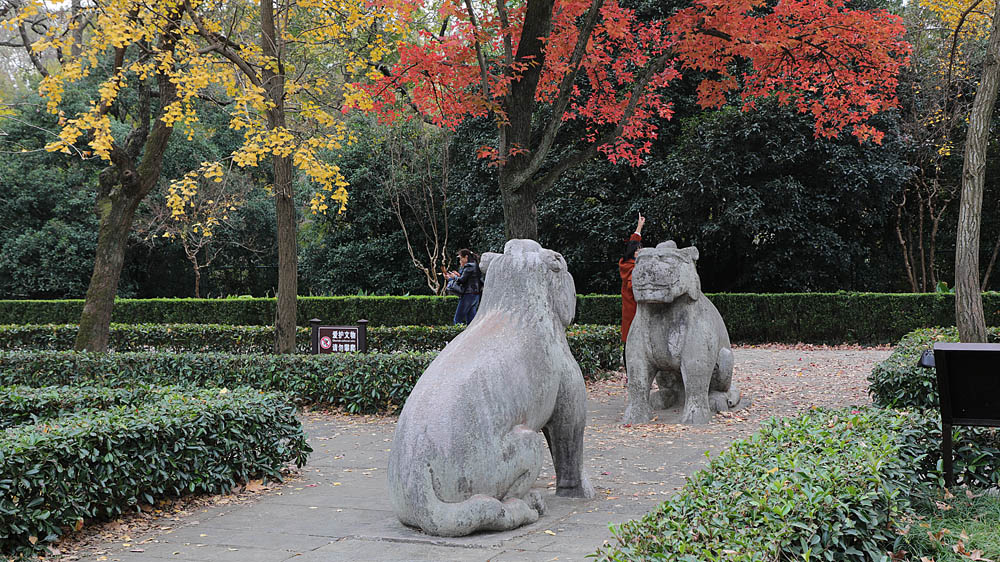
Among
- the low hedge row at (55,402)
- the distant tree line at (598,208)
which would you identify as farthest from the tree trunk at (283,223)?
the distant tree line at (598,208)

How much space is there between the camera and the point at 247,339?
15.5 m

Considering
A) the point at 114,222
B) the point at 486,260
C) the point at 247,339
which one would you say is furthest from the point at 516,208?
the point at 247,339

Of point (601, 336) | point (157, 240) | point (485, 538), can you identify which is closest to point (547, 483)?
point (485, 538)

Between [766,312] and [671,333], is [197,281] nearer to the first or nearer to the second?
[766,312]

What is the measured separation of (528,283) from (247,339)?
11.3m

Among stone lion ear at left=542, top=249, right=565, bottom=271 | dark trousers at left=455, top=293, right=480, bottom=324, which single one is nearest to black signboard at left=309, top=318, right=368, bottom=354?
dark trousers at left=455, top=293, right=480, bottom=324

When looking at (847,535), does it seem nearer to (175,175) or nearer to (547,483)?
(547,483)

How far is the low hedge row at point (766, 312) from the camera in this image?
1798cm

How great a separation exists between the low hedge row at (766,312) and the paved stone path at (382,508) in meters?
8.39

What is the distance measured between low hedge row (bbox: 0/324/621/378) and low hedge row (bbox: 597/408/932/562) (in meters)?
8.19

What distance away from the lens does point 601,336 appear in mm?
13688

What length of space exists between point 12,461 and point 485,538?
2.74 metres

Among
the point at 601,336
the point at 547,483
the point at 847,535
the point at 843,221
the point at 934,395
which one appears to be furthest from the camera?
the point at 843,221

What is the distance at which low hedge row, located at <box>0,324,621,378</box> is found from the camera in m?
13.5
